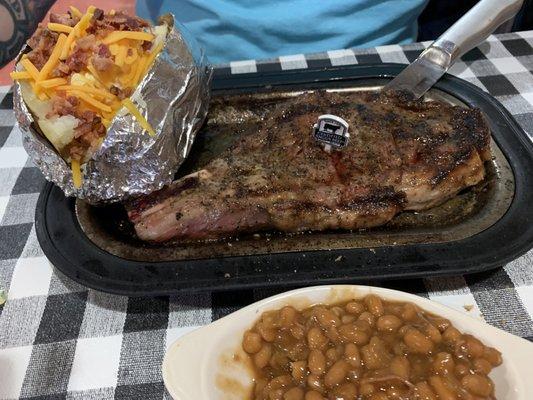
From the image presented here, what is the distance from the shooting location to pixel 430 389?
1.18 m

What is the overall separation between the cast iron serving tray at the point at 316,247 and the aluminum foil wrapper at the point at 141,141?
16 centimetres

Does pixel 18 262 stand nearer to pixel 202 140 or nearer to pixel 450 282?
pixel 202 140

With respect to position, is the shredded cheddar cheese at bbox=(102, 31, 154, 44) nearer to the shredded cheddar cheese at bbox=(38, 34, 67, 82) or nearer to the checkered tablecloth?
the shredded cheddar cheese at bbox=(38, 34, 67, 82)

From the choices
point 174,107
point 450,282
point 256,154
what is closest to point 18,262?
point 174,107

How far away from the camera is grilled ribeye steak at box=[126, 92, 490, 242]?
1791 mm

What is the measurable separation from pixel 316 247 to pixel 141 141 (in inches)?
30.5

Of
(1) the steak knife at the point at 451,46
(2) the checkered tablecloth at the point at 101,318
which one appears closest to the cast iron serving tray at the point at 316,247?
(2) the checkered tablecloth at the point at 101,318

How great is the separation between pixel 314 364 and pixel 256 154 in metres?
0.99

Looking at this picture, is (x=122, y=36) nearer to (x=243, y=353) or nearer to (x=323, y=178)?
(x=323, y=178)

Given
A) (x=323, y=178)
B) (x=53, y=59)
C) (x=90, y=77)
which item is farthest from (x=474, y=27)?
(x=53, y=59)

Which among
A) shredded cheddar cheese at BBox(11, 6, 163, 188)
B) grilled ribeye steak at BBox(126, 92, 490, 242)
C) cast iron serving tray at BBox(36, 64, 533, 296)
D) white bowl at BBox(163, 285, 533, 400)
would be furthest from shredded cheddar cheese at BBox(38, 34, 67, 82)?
white bowl at BBox(163, 285, 533, 400)

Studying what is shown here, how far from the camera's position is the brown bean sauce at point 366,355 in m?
1.20

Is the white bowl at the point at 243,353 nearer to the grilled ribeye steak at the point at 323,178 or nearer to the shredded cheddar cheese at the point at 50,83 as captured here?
the grilled ribeye steak at the point at 323,178

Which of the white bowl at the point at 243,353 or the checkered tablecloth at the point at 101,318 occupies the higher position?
the white bowl at the point at 243,353
